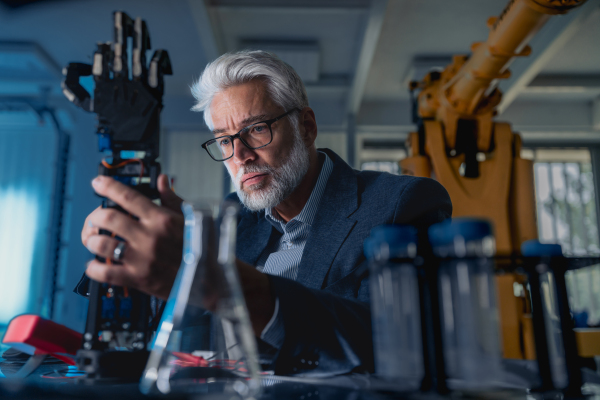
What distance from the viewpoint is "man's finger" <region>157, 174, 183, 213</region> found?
0.52 meters

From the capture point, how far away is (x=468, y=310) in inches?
17.5

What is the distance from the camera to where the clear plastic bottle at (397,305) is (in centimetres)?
43

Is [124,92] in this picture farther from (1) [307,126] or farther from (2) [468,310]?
(1) [307,126]

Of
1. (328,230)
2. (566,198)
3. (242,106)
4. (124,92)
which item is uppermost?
(566,198)

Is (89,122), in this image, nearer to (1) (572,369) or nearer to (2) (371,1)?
(2) (371,1)

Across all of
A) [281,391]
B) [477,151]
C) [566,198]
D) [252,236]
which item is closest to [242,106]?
[252,236]

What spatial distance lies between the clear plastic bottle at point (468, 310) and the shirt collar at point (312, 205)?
2.62ft

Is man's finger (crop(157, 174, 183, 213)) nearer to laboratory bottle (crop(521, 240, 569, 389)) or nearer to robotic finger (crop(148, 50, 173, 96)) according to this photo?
robotic finger (crop(148, 50, 173, 96))

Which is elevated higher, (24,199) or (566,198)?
(24,199)

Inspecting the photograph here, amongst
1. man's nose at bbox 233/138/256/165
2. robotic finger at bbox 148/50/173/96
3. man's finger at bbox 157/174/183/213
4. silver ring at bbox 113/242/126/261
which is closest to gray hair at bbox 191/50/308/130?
man's nose at bbox 233/138/256/165

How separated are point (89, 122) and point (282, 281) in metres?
4.71

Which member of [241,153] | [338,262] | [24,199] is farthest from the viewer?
[24,199]

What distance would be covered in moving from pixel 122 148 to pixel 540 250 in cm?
51

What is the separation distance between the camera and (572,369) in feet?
1.49
